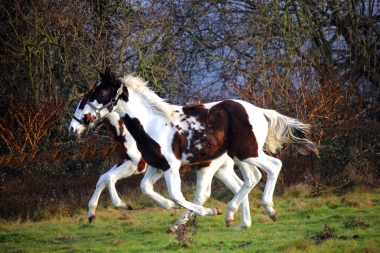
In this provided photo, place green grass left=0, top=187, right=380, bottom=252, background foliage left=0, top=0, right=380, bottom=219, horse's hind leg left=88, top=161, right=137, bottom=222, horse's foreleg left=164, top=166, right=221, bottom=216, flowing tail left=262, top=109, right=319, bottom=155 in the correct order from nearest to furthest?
1. green grass left=0, top=187, right=380, bottom=252
2. horse's foreleg left=164, top=166, right=221, bottom=216
3. flowing tail left=262, top=109, right=319, bottom=155
4. horse's hind leg left=88, top=161, right=137, bottom=222
5. background foliage left=0, top=0, right=380, bottom=219

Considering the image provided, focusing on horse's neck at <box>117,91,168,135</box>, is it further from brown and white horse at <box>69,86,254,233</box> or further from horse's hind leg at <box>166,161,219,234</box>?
horse's hind leg at <box>166,161,219,234</box>

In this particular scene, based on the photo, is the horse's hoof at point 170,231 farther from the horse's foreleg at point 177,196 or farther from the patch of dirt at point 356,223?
the patch of dirt at point 356,223

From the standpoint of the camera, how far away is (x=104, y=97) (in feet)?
31.1

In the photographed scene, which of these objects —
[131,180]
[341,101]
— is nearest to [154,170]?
[131,180]

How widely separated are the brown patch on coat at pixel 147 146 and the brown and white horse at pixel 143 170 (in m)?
0.40

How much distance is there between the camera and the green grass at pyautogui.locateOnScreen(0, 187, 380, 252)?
861 cm

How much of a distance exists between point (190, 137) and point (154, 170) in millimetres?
714

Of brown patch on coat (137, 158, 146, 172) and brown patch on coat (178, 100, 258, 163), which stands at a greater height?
brown patch on coat (178, 100, 258, 163)

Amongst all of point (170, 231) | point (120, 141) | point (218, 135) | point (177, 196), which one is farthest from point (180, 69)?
point (177, 196)

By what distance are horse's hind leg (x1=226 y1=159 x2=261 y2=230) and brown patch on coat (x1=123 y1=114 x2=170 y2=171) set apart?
3.47 feet

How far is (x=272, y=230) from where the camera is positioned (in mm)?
10023

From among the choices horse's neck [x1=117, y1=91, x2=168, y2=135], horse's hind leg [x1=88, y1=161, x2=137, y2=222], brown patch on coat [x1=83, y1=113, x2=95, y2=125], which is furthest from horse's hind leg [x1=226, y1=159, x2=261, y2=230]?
brown patch on coat [x1=83, y1=113, x2=95, y2=125]

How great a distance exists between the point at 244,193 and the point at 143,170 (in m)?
2.14

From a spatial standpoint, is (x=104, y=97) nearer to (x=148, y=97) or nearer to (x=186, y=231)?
(x=148, y=97)
